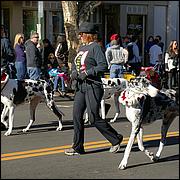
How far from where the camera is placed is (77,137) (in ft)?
25.9

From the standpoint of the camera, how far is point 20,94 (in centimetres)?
959

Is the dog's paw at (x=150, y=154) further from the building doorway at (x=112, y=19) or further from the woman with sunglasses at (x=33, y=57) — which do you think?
the building doorway at (x=112, y=19)

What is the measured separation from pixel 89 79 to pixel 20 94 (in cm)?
241

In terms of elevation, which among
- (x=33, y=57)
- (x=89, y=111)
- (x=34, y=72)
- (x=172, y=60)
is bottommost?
(x=89, y=111)

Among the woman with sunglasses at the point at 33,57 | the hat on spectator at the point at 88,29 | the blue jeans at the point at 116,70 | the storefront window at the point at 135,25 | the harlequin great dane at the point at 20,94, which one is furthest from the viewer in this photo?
the storefront window at the point at 135,25

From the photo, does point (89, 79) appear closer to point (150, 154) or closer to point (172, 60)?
point (150, 154)

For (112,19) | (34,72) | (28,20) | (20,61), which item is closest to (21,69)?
(20,61)

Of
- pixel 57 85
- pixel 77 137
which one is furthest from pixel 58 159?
pixel 57 85

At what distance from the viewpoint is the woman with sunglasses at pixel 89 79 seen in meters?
7.50

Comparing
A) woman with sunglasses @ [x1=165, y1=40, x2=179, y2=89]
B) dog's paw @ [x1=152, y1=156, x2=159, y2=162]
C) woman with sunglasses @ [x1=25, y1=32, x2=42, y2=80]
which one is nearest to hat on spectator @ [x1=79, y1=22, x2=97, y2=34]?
dog's paw @ [x1=152, y1=156, x2=159, y2=162]

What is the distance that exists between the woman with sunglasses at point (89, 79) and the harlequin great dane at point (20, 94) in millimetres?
2000

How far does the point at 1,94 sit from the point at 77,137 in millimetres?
2111

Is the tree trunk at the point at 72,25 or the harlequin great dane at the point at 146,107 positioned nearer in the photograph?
the harlequin great dane at the point at 146,107

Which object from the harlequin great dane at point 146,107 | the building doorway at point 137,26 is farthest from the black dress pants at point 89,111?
the building doorway at point 137,26
